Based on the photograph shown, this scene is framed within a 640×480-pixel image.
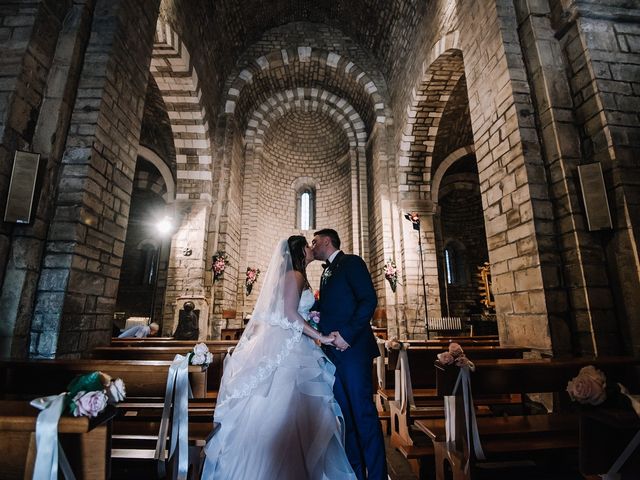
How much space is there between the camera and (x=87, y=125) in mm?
3363

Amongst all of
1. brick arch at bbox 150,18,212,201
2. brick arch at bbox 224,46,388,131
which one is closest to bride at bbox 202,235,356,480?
brick arch at bbox 150,18,212,201

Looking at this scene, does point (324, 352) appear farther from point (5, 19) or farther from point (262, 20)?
point (262, 20)

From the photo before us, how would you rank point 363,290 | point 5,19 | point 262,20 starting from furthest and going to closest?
1. point 262,20
2. point 5,19
3. point 363,290

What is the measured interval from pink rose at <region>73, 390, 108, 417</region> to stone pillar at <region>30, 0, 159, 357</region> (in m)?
2.56

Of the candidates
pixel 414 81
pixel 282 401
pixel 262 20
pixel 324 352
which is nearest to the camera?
pixel 282 401

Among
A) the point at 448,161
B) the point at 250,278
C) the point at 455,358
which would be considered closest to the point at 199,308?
the point at 250,278

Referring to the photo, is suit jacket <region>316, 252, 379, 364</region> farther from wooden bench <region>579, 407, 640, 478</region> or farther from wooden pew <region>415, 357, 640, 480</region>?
wooden bench <region>579, 407, 640, 478</region>

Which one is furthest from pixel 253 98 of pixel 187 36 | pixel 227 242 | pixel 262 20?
pixel 227 242

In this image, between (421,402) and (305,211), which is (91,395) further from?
(305,211)

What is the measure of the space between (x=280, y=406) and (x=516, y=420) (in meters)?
1.59

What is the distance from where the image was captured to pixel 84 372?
6.16ft

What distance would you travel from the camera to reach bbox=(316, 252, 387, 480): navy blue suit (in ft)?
6.53

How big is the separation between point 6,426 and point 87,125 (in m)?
3.43

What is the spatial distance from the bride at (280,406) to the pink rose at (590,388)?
1.30m
